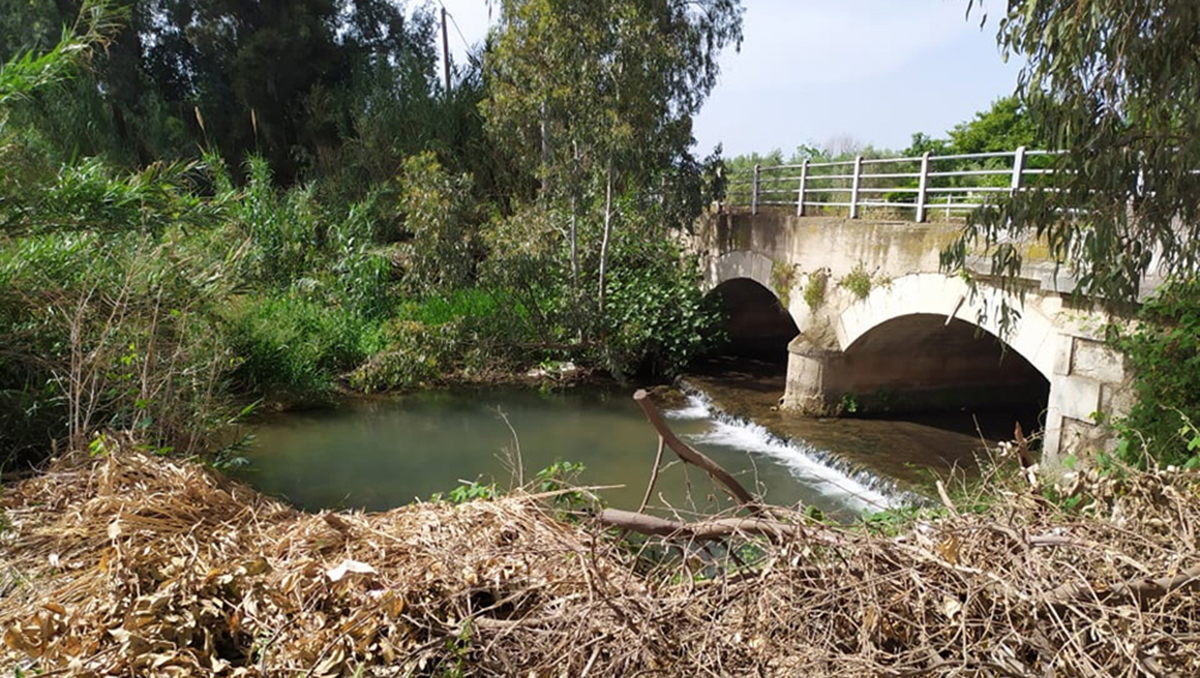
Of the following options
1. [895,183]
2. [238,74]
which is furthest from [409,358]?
[238,74]

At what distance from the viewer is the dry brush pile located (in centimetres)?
229

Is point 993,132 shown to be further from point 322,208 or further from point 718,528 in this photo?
point 718,528

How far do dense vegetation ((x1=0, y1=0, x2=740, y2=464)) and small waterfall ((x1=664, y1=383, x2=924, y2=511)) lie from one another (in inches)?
75.0

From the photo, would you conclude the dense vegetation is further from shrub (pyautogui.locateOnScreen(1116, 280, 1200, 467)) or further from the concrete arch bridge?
shrub (pyautogui.locateOnScreen(1116, 280, 1200, 467))

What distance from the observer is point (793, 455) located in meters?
9.58

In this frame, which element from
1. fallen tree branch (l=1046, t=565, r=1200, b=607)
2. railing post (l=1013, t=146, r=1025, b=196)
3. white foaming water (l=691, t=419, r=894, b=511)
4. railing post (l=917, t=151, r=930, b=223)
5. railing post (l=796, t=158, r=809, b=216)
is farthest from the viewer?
railing post (l=796, t=158, r=809, b=216)

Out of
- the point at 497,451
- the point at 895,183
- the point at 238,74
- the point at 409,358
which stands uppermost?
the point at 238,74

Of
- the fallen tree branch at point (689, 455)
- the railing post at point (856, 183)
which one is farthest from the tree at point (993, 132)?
the fallen tree branch at point (689, 455)

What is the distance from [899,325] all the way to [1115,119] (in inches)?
236

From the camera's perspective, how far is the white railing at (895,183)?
757 centimetres

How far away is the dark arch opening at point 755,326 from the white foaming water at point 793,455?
4.16 m

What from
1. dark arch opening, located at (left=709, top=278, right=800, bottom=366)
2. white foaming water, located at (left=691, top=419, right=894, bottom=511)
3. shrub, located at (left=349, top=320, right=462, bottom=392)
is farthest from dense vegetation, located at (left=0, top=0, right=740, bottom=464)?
white foaming water, located at (left=691, top=419, right=894, bottom=511)

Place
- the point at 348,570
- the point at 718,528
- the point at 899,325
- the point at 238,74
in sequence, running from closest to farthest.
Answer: the point at 348,570 < the point at 718,528 < the point at 899,325 < the point at 238,74

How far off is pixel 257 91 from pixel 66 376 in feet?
55.5
